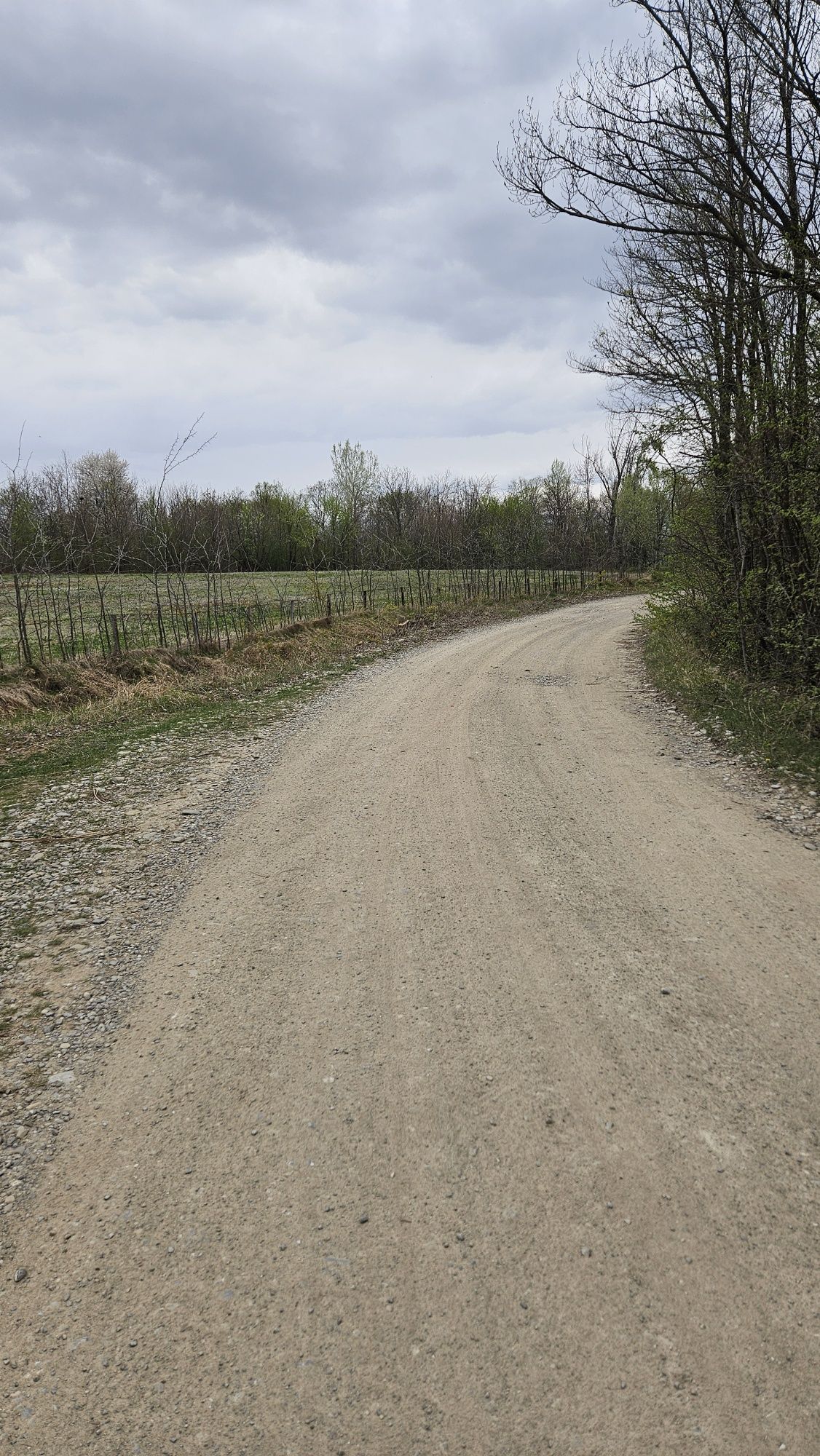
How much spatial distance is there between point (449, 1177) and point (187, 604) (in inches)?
573

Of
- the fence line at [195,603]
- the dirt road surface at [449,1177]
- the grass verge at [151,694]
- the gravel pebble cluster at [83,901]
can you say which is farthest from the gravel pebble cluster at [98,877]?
the fence line at [195,603]

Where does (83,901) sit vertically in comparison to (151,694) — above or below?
below

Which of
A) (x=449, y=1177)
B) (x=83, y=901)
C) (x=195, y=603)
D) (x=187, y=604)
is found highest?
(x=195, y=603)

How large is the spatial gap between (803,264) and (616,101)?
9.50 feet

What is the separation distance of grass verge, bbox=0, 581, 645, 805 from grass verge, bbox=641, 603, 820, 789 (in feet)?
18.2

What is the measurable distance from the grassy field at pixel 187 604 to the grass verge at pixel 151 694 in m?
0.99

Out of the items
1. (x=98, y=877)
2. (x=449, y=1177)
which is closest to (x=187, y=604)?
(x=98, y=877)

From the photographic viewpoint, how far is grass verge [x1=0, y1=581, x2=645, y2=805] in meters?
7.99

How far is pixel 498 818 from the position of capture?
18.1ft

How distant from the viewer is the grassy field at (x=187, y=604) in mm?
14359

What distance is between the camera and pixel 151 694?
10812mm

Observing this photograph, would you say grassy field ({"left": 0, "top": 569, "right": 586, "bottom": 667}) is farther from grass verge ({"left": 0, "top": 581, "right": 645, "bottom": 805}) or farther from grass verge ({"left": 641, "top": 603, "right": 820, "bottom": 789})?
grass verge ({"left": 641, "top": 603, "right": 820, "bottom": 789})

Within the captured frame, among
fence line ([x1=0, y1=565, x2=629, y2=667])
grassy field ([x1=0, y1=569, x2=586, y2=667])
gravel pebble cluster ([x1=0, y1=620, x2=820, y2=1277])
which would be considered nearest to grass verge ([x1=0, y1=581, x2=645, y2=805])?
gravel pebble cluster ([x1=0, y1=620, x2=820, y2=1277])

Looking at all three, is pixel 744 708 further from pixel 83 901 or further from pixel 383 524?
pixel 383 524
